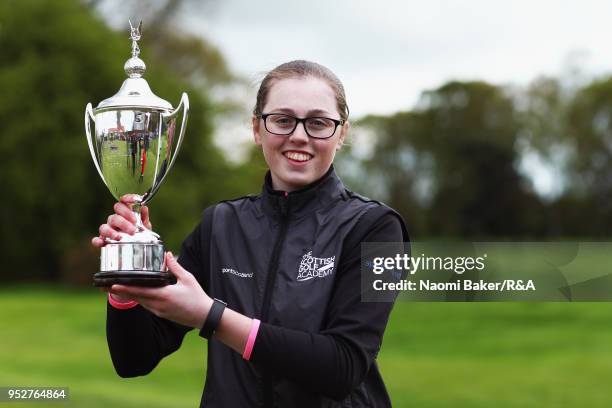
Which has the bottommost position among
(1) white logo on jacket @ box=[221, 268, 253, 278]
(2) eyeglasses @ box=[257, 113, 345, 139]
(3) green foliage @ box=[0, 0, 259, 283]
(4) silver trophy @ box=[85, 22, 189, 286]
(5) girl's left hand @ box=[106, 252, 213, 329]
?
(5) girl's left hand @ box=[106, 252, 213, 329]

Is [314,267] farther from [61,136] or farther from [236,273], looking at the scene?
[61,136]

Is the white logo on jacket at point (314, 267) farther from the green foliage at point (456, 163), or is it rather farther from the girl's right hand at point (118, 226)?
the green foliage at point (456, 163)

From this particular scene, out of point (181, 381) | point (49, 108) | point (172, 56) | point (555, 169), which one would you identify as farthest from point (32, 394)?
point (555, 169)

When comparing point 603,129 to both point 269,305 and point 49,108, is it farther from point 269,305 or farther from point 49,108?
point 269,305

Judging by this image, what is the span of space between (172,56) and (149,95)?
33.1 metres

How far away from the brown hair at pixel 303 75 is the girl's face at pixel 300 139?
0.02 metres

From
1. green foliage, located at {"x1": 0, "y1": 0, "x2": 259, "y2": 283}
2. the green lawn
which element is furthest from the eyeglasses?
green foliage, located at {"x1": 0, "y1": 0, "x2": 259, "y2": 283}

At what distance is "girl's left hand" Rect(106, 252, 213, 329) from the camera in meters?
1.89

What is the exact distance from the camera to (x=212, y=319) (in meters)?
1.93

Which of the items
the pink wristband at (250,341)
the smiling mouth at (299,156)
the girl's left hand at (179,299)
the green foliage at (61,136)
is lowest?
the pink wristband at (250,341)

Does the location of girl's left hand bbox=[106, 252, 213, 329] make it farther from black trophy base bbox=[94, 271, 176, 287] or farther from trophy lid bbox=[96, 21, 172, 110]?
trophy lid bbox=[96, 21, 172, 110]

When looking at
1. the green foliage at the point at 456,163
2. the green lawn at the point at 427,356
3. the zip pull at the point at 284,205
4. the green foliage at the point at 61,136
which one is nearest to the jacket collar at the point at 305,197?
the zip pull at the point at 284,205

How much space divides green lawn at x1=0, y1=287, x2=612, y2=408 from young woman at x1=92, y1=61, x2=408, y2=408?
6.32 metres

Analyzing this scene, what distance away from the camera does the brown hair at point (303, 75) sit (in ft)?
7.51
